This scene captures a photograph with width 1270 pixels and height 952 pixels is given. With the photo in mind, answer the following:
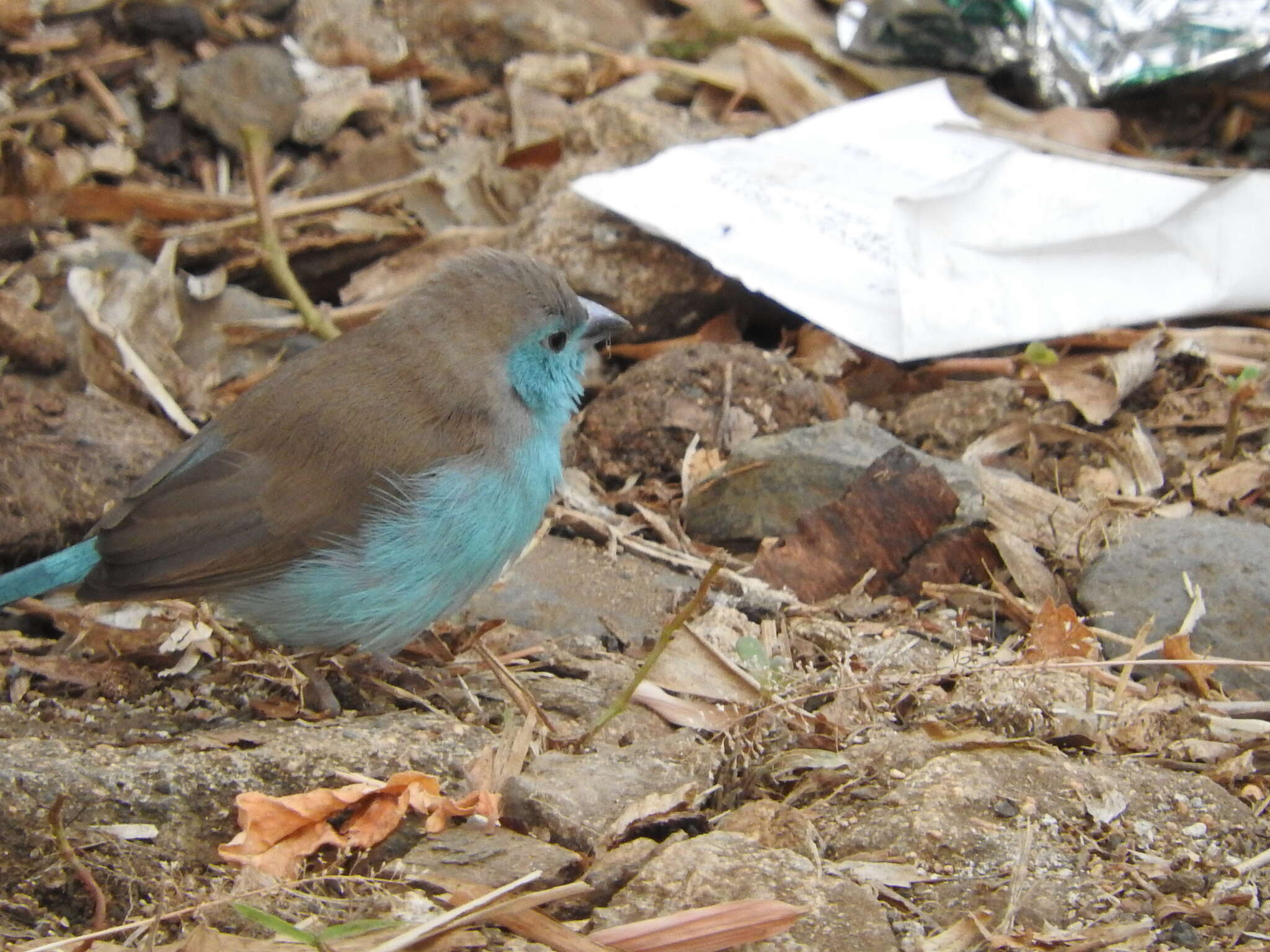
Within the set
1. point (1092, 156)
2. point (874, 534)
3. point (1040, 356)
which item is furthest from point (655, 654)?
point (1092, 156)

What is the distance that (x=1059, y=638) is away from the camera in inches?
125

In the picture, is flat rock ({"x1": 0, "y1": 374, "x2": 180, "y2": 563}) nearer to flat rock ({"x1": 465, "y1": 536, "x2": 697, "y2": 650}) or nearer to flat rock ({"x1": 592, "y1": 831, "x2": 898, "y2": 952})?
flat rock ({"x1": 465, "y1": 536, "x2": 697, "y2": 650})

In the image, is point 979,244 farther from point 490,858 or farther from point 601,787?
point 490,858

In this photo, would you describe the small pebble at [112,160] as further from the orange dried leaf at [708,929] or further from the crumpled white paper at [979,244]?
the orange dried leaf at [708,929]

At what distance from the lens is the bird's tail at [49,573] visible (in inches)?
123

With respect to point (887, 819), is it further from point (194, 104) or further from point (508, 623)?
point (194, 104)

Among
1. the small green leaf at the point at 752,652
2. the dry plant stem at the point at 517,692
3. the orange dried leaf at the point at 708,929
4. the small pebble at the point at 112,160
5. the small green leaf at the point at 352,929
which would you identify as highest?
the small pebble at the point at 112,160

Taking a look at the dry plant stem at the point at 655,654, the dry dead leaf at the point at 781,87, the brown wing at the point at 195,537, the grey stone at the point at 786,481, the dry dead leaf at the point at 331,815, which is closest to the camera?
the dry dead leaf at the point at 331,815

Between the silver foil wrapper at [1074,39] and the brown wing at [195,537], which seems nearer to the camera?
the brown wing at [195,537]

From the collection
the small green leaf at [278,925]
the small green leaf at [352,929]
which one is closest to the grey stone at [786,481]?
the small green leaf at [352,929]

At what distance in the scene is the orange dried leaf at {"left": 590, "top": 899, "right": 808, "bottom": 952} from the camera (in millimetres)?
2074

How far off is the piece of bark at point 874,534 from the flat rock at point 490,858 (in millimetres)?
1309

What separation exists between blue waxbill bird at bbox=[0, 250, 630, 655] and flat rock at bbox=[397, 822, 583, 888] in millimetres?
788

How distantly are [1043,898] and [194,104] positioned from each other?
13.7 feet
